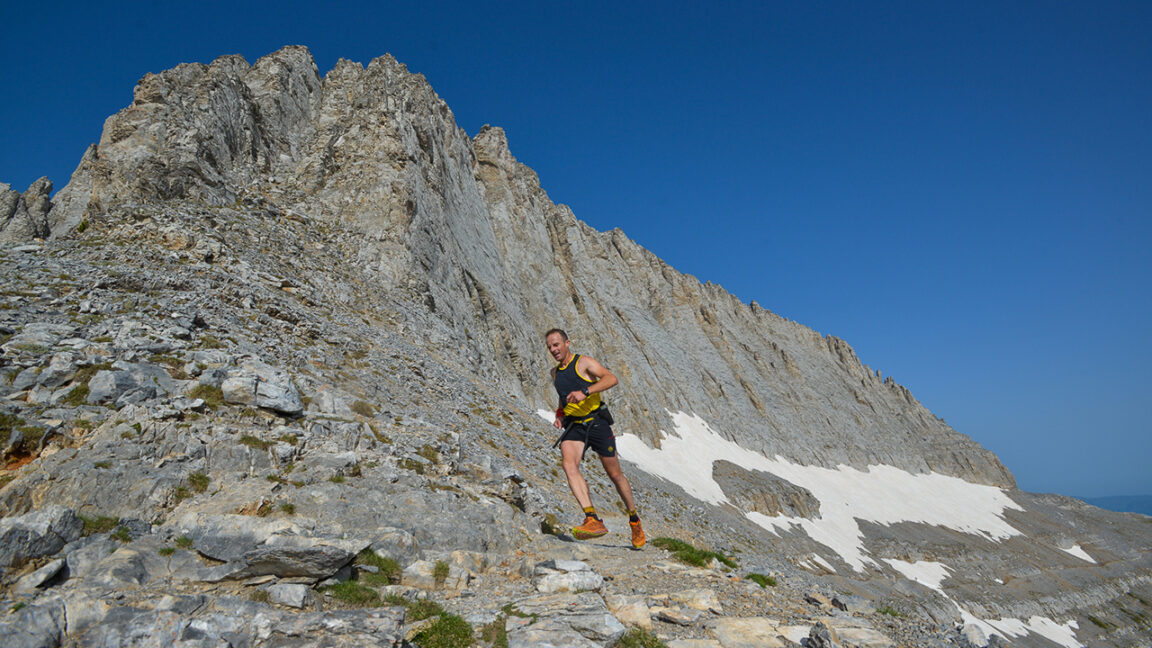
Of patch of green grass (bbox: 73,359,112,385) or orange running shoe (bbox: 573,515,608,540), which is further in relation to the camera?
patch of green grass (bbox: 73,359,112,385)

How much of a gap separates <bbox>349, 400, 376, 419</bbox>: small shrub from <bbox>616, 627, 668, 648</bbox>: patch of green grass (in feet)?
30.8

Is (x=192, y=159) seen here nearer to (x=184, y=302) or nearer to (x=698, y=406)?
(x=184, y=302)

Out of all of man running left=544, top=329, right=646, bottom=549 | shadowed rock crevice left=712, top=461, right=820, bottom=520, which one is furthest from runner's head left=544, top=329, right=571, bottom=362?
shadowed rock crevice left=712, top=461, right=820, bottom=520

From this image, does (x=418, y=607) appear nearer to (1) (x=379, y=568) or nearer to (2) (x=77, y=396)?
(1) (x=379, y=568)

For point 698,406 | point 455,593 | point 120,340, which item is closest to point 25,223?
point 120,340

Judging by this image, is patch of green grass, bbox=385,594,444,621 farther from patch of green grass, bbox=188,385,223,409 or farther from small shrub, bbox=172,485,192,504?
patch of green grass, bbox=188,385,223,409

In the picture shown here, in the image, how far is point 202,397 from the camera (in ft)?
32.0

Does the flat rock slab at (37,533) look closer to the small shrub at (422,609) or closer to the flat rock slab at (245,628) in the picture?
the flat rock slab at (245,628)

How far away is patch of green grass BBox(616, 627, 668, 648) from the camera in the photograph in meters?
5.08

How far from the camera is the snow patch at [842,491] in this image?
143 feet

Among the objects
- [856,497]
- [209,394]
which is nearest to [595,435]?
[209,394]

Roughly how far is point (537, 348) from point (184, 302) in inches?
1163

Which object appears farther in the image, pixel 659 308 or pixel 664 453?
pixel 659 308

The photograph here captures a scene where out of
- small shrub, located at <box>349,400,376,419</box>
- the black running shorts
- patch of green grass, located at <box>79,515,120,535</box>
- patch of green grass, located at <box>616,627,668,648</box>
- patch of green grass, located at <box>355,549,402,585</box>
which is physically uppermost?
the black running shorts
